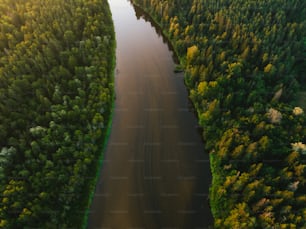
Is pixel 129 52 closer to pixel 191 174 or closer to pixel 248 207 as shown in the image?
pixel 191 174

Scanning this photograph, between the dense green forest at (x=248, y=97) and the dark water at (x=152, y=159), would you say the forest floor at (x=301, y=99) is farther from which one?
the dark water at (x=152, y=159)

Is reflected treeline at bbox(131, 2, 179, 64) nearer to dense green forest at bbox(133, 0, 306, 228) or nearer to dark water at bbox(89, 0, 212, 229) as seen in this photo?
dense green forest at bbox(133, 0, 306, 228)

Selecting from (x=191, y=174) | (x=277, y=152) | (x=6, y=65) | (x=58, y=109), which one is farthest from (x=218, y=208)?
(x=6, y=65)

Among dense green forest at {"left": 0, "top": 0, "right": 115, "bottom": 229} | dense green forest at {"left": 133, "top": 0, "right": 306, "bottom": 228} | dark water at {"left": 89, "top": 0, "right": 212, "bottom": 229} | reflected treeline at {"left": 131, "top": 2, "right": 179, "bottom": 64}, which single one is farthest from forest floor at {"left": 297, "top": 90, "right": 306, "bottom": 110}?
dense green forest at {"left": 0, "top": 0, "right": 115, "bottom": 229}

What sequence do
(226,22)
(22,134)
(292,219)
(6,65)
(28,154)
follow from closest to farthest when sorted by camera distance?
(292,219), (28,154), (22,134), (6,65), (226,22)

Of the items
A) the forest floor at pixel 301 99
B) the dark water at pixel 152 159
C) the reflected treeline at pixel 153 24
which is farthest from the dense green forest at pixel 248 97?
the dark water at pixel 152 159
